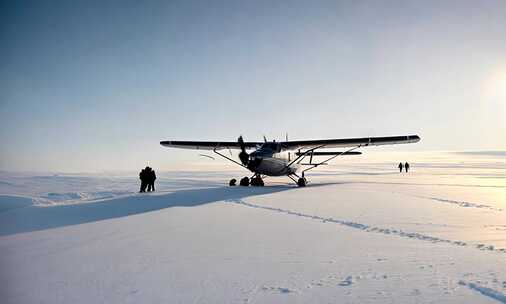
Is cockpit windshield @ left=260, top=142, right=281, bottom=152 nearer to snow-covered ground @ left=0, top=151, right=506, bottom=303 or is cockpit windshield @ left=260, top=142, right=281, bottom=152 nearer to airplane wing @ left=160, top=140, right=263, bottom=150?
airplane wing @ left=160, top=140, right=263, bottom=150

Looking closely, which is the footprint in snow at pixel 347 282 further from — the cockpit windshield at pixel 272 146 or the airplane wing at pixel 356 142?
the airplane wing at pixel 356 142

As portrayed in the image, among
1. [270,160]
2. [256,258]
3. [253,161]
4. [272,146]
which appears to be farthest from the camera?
[272,146]

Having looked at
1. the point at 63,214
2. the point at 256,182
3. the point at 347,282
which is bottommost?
the point at 347,282

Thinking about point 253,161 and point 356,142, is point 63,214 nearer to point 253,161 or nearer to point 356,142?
point 253,161

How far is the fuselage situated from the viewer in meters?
20.9

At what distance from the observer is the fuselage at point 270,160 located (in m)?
20.9

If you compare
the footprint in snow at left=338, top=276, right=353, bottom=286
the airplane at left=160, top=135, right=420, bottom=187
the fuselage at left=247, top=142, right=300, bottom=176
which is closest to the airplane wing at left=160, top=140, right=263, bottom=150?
the airplane at left=160, top=135, right=420, bottom=187

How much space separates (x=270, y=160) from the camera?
848 inches

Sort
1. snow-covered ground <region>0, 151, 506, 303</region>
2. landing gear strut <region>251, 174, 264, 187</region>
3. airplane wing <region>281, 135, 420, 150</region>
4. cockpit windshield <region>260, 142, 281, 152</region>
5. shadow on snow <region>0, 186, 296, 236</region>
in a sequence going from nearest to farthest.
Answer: snow-covered ground <region>0, 151, 506, 303</region> → shadow on snow <region>0, 186, 296, 236</region> → cockpit windshield <region>260, 142, 281, 152</region> → landing gear strut <region>251, 174, 264, 187</region> → airplane wing <region>281, 135, 420, 150</region>

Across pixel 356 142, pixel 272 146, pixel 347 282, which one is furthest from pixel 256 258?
pixel 356 142

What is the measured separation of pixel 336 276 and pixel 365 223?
3.87m

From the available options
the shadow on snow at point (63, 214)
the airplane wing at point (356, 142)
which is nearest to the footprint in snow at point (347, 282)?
the shadow on snow at point (63, 214)

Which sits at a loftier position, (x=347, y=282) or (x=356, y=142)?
(x=356, y=142)

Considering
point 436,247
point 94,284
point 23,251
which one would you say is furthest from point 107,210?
point 436,247
